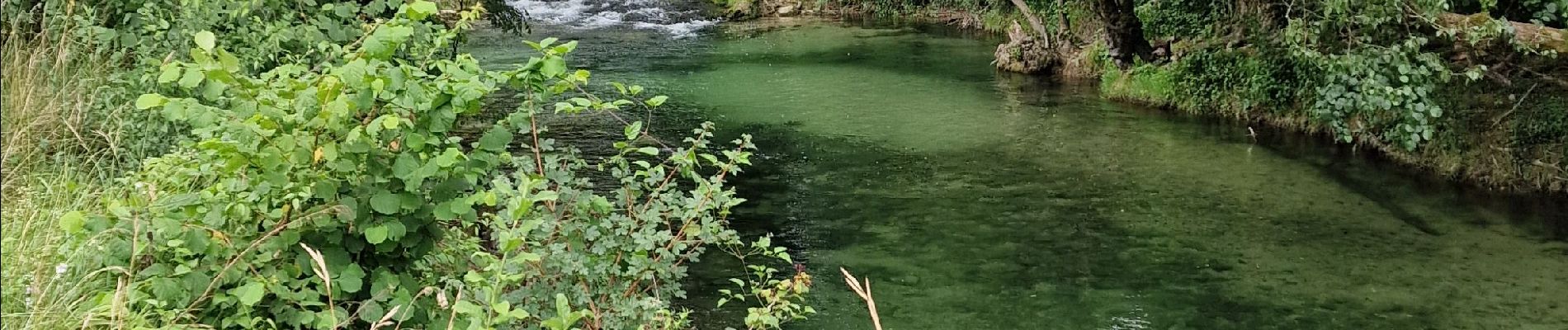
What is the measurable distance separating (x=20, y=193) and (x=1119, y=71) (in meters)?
12.6

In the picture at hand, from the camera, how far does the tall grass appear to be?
121 inches

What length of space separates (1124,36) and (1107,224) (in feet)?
21.0

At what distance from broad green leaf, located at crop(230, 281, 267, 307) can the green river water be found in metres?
3.49

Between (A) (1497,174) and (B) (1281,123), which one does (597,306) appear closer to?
(A) (1497,174)

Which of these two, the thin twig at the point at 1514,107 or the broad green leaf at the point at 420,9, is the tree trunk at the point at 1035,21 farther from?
the broad green leaf at the point at 420,9

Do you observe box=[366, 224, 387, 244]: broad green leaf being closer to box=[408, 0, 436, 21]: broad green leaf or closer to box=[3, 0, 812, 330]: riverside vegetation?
box=[3, 0, 812, 330]: riverside vegetation

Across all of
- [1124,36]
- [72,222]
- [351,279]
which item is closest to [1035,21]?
[1124,36]

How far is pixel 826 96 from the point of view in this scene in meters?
14.9

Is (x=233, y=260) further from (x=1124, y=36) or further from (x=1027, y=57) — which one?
(x=1027, y=57)

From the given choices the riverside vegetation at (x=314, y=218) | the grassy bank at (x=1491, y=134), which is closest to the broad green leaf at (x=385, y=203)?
the riverside vegetation at (x=314, y=218)

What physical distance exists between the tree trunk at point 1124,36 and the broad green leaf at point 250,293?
12373 millimetres

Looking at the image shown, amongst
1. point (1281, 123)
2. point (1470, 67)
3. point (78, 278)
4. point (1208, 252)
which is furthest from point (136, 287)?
point (1281, 123)

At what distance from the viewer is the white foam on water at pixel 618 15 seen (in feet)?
80.9

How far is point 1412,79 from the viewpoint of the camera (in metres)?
9.00
